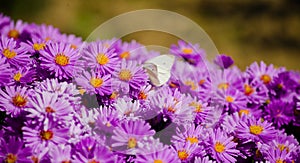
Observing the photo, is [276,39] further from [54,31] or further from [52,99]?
[52,99]

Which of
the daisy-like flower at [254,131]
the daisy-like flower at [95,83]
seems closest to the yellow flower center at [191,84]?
the daisy-like flower at [254,131]

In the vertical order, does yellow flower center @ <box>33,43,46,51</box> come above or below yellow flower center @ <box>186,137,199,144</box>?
above

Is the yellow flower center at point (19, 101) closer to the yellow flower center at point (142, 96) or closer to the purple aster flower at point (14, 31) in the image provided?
the yellow flower center at point (142, 96)

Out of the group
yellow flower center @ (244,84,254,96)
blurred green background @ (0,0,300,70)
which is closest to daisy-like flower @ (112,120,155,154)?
yellow flower center @ (244,84,254,96)

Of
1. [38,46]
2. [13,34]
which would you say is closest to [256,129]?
[38,46]

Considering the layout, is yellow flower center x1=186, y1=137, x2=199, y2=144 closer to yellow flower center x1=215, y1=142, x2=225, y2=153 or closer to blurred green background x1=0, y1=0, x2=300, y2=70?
yellow flower center x1=215, y1=142, x2=225, y2=153

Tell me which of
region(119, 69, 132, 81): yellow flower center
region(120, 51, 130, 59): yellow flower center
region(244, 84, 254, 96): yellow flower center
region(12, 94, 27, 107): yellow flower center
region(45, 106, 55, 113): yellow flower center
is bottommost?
region(45, 106, 55, 113): yellow flower center
